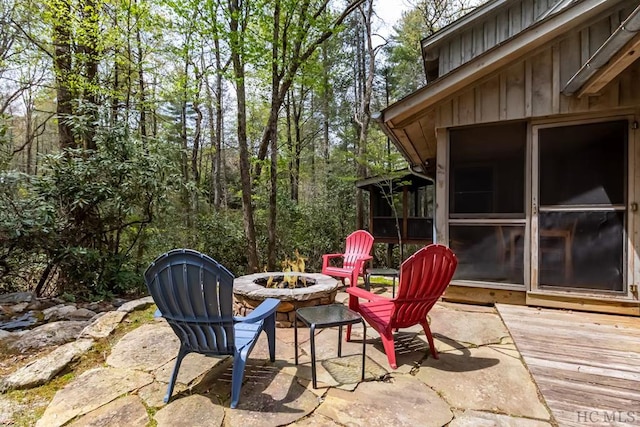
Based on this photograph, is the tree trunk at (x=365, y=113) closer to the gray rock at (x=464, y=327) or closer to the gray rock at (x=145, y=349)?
the gray rock at (x=464, y=327)

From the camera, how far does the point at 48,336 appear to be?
312cm

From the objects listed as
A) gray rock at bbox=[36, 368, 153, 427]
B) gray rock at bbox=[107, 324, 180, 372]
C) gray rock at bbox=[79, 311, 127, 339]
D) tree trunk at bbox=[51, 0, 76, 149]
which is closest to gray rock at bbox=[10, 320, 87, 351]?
gray rock at bbox=[79, 311, 127, 339]

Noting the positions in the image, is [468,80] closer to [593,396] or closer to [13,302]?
[593,396]

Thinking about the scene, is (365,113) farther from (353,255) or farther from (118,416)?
(118,416)

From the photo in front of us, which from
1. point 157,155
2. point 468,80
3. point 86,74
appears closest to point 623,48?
point 468,80

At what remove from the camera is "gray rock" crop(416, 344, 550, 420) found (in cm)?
193

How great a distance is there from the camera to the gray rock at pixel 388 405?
181 centimetres

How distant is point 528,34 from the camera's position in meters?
3.30

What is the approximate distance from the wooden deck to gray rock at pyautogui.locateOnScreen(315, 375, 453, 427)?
64 cm

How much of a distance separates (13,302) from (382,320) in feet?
15.8

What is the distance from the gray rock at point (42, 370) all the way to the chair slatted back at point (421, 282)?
100 inches

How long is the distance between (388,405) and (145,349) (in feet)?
6.94

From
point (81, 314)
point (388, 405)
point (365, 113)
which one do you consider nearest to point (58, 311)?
point (81, 314)

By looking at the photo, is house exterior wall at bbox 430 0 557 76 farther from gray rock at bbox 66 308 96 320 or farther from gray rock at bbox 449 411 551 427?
gray rock at bbox 66 308 96 320
